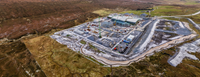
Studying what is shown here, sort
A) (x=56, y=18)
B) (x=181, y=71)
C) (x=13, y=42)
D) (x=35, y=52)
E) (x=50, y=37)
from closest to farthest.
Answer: (x=181, y=71) → (x=35, y=52) → (x=13, y=42) → (x=50, y=37) → (x=56, y=18)

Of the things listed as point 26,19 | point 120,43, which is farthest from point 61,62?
point 26,19

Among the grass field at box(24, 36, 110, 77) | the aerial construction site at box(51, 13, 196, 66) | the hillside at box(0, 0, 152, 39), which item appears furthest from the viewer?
the hillside at box(0, 0, 152, 39)

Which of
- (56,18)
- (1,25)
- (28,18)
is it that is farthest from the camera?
(56,18)

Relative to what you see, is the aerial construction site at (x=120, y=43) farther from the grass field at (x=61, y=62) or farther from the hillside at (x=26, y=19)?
the hillside at (x=26, y=19)

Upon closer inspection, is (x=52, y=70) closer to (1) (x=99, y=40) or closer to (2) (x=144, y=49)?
(1) (x=99, y=40)

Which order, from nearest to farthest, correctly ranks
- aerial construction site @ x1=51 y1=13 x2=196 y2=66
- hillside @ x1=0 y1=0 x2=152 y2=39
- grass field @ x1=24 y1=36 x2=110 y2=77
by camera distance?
1. grass field @ x1=24 y1=36 x2=110 y2=77
2. aerial construction site @ x1=51 y1=13 x2=196 y2=66
3. hillside @ x1=0 y1=0 x2=152 y2=39

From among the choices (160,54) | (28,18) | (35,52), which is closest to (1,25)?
(28,18)

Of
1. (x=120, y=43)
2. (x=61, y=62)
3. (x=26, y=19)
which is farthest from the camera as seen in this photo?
(x=26, y=19)

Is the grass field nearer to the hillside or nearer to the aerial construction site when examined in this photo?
the aerial construction site

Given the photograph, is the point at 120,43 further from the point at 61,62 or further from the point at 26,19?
the point at 26,19

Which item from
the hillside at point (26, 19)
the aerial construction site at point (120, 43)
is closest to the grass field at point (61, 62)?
the aerial construction site at point (120, 43)

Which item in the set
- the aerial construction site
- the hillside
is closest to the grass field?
the aerial construction site
